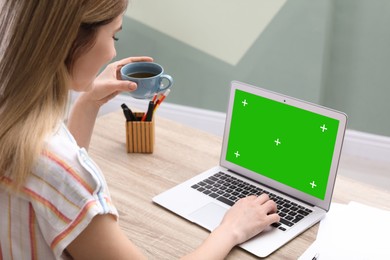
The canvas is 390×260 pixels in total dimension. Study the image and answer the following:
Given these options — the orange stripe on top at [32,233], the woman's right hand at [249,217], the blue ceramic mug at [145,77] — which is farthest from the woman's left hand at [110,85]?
the orange stripe on top at [32,233]

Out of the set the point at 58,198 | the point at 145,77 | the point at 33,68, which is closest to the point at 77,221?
Result: the point at 58,198

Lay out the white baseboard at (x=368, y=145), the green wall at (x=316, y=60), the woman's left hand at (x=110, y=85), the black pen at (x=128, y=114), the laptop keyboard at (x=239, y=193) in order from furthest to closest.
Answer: the white baseboard at (x=368, y=145) < the green wall at (x=316, y=60) < the black pen at (x=128, y=114) < the woman's left hand at (x=110, y=85) < the laptop keyboard at (x=239, y=193)

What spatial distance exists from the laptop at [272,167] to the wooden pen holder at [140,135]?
0.65 ft

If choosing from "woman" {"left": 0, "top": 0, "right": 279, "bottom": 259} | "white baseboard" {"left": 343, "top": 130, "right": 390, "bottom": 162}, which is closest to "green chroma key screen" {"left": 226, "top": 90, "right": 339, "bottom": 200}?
"woman" {"left": 0, "top": 0, "right": 279, "bottom": 259}

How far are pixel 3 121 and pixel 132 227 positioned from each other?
1.42ft

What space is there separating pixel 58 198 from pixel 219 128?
2380mm

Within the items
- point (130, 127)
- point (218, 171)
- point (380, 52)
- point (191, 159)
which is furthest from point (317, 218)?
point (380, 52)

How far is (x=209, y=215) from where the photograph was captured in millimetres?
1327

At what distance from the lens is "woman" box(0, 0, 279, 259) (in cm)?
95

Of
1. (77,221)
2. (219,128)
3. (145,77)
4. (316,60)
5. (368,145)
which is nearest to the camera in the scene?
(77,221)

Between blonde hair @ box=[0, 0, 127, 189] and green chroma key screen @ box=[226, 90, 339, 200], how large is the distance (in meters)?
0.55

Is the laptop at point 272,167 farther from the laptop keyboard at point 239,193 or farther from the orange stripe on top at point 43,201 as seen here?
the orange stripe on top at point 43,201

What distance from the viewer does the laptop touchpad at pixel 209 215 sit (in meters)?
1.29

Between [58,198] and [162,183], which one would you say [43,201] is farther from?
[162,183]
